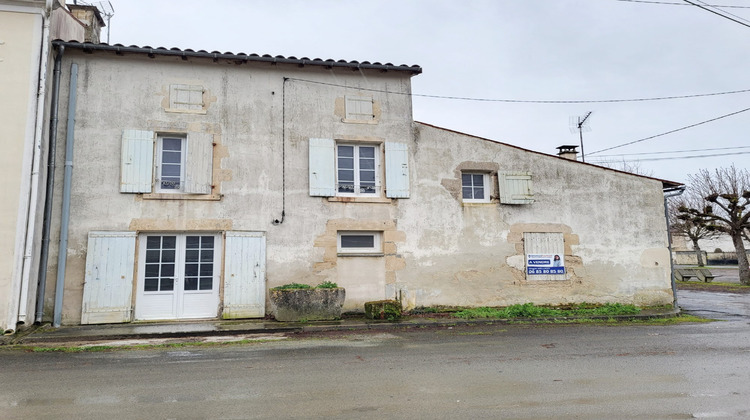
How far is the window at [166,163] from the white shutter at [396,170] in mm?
3823

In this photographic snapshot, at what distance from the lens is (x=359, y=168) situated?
11.1m

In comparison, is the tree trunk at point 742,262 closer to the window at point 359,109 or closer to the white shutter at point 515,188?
the white shutter at point 515,188

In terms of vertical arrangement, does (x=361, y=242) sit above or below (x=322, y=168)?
below

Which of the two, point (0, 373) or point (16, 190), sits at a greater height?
point (16, 190)

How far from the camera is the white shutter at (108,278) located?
9.25 metres

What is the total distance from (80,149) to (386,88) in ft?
21.7

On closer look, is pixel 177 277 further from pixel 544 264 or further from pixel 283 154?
pixel 544 264

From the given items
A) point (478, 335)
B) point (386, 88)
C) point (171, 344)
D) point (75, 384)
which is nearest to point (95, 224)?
point (171, 344)

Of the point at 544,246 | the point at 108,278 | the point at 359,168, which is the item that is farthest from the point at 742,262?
the point at 108,278

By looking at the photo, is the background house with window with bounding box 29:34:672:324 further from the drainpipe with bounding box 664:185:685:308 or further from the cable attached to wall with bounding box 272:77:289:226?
the drainpipe with bounding box 664:185:685:308

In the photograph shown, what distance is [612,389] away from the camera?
4762 millimetres

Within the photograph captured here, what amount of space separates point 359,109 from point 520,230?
4.73 m

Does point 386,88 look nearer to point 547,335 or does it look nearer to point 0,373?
point 547,335

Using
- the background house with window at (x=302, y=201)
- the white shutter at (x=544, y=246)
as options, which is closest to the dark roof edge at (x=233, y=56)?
the background house with window at (x=302, y=201)
